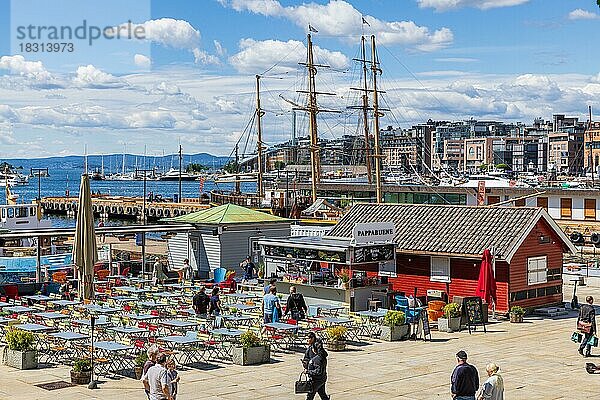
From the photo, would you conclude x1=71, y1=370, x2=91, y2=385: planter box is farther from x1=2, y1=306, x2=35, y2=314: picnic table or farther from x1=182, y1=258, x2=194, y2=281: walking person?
x1=182, y1=258, x2=194, y2=281: walking person

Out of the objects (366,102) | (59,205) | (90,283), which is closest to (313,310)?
(90,283)

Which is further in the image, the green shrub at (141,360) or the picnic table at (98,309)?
the picnic table at (98,309)

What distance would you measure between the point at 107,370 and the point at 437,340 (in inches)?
344

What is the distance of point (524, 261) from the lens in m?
30.3

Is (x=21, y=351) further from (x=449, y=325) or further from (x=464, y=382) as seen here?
(x=449, y=325)

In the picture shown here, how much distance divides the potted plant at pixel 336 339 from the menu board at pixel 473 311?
192 inches

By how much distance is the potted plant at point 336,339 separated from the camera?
75.8 feet

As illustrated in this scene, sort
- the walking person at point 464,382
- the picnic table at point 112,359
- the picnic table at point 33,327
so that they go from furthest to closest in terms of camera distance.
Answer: the picnic table at point 33,327 < the picnic table at point 112,359 < the walking person at point 464,382

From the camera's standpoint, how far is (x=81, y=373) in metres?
19.1

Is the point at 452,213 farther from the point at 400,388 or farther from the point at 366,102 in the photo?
the point at 366,102

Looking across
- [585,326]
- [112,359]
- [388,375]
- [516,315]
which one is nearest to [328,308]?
[516,315]

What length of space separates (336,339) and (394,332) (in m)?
2.05

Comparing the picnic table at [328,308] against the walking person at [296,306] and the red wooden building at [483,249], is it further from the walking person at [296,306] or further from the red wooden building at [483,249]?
the red wooden building at [483,249]

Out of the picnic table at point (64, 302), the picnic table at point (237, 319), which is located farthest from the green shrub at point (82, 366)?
the picnic table at point (64, 302)
